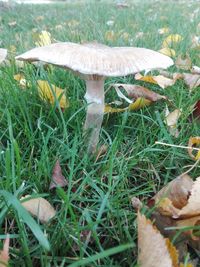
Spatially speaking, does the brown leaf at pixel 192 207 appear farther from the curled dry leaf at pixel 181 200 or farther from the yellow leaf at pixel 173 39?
the yellow leaf at pixel 173 39

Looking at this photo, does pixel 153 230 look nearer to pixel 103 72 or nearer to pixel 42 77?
pixel 103 72

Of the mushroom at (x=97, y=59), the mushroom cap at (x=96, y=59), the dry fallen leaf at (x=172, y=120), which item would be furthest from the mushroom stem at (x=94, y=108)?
the dry fallen leaf at (x=172, y=120)

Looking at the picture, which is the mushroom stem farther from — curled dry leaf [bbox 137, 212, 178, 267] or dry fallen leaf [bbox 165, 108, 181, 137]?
curled dry leaf [bbox 137, 212, 178, 267]

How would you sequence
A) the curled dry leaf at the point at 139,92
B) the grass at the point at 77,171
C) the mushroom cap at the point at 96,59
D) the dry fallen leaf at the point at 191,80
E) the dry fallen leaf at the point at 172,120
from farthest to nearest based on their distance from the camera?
the dry fallen leaf at the point at 191,80, the curled dry leaf at the point at 139,92, the dry fallen leaf at the point at 172,120, the mushroom cap at the point at 96,59, the grass at the point at 77,171

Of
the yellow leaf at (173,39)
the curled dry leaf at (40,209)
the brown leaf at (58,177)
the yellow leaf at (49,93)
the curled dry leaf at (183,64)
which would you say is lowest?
the yellow leaf at (173,39)

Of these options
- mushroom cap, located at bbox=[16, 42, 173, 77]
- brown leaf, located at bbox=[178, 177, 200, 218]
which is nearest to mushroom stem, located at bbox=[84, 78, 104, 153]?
mushroom cap, located at bbox=[16, 42, 173, 77]

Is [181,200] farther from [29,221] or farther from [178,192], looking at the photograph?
[29,221]
